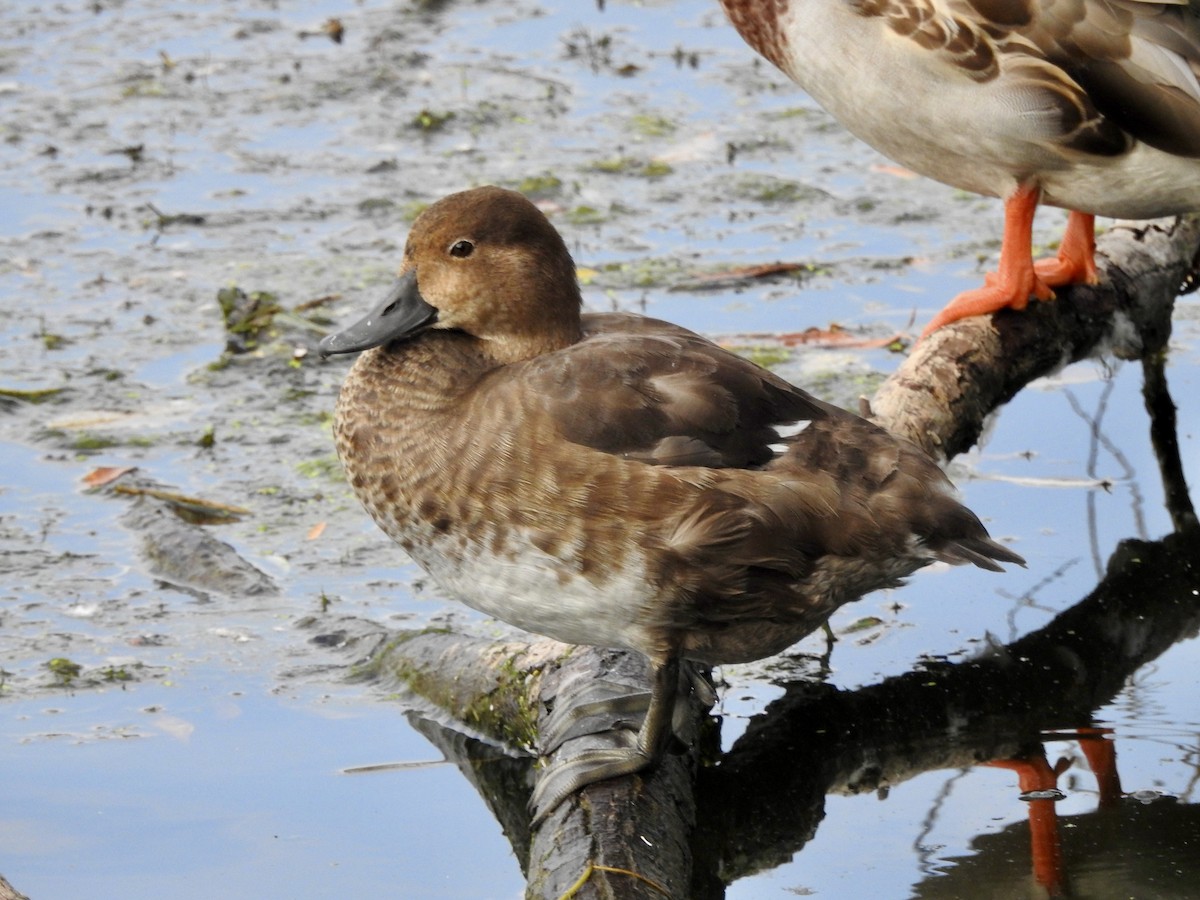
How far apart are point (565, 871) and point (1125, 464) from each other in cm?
297

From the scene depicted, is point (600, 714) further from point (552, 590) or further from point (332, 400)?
point (332, 400)

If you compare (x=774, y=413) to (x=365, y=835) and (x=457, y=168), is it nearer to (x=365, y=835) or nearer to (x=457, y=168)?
(x=365, y=835)

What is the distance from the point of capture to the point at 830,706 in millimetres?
4266

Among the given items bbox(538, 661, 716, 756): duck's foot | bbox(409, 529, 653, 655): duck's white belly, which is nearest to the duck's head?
bbox(409, 529, 653, 655): duck's white belly

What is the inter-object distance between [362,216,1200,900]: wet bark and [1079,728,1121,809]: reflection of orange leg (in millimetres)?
63

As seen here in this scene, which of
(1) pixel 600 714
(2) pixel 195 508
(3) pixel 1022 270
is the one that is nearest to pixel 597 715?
(1) pixel 600 714

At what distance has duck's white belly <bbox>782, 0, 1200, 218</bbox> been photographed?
4707 millimetres

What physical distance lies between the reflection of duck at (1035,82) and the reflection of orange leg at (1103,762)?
1.58 metres

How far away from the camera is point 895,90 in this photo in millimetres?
4770

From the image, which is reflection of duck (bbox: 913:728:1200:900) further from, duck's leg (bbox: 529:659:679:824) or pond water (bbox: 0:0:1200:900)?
duck's leg (bbox: 529:659:679:824)

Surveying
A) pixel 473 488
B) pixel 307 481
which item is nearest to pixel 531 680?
pixel 473 488

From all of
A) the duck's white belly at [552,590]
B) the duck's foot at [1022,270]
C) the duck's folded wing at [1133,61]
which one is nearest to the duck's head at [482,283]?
the duck's white belly at [552,590]

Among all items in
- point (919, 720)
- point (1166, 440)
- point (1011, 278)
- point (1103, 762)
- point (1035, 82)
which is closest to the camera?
point (1103, 762)

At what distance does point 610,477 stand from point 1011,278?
6.58ft
